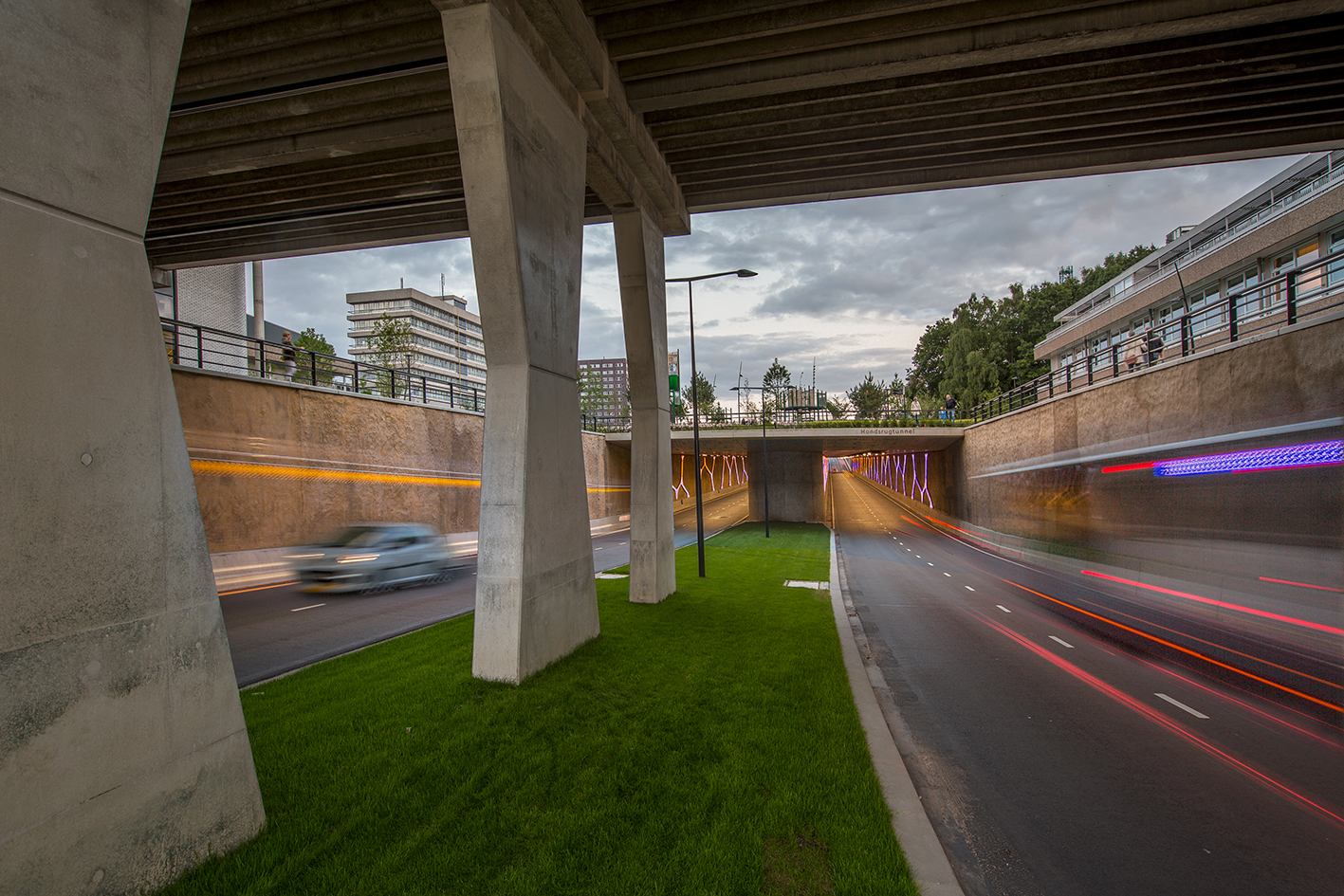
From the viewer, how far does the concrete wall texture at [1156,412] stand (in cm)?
1154

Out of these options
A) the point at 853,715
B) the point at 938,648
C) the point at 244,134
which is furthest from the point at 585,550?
the point at 244,134

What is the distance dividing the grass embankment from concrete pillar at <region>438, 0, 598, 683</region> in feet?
2.40

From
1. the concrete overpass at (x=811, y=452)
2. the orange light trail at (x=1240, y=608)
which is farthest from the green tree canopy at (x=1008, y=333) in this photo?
the orange light trail at (x=1240, y=608)

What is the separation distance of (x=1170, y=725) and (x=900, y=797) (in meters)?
4.48

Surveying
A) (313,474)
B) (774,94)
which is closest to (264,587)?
(313,474)

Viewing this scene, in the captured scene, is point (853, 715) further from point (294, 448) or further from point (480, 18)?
point (294, 448)

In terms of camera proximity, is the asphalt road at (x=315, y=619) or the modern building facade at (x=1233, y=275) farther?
the modern building facade at (x=1233, y=275)

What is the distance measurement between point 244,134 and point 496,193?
9448 mm

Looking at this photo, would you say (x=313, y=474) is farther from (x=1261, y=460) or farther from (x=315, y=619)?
(x=1261, y=460)

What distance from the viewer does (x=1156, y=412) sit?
53.2 feet

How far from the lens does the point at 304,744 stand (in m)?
5.33

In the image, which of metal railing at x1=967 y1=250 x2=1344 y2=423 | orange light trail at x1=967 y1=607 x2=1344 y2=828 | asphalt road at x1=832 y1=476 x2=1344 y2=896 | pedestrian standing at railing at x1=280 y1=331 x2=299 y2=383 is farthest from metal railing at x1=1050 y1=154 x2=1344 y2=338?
pedestrian standing at railing at x1=280 y1=331 x2=299 y2=383

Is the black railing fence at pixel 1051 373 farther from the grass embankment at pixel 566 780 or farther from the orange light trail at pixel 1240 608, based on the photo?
the grass embankment at pixel 566 780

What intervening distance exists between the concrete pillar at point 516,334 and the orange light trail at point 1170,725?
753 cm
